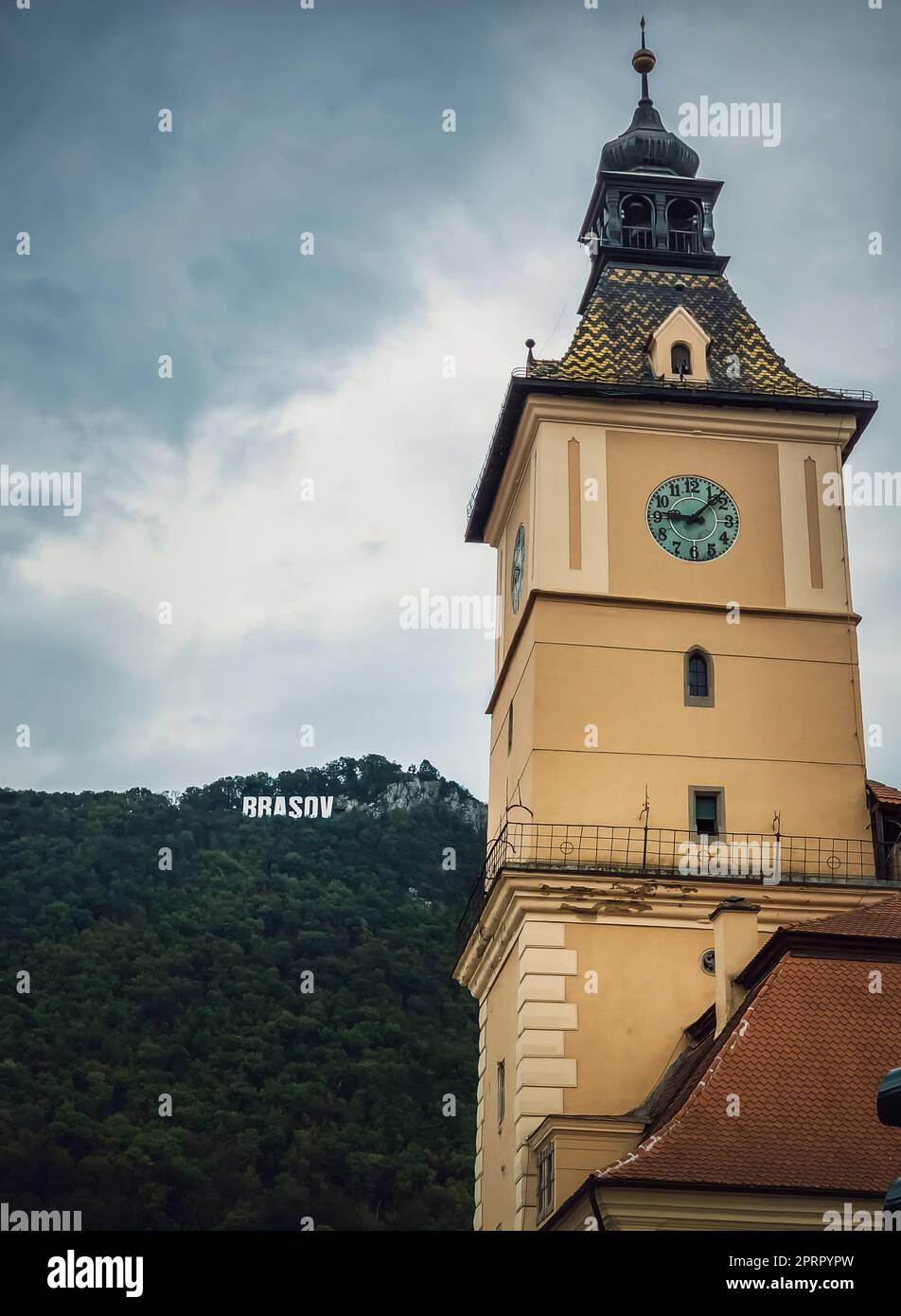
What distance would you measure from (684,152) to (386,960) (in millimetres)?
30691

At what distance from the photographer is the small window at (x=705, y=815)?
1099 inches

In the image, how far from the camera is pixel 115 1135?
5516cm

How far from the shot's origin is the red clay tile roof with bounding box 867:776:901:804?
28.1 m

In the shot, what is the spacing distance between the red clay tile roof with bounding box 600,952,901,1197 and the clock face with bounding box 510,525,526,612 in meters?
10.4

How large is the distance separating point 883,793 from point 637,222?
40.4 ft

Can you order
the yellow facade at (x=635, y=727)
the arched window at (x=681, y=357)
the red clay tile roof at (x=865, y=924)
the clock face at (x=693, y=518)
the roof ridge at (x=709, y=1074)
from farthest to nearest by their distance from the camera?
the arched window at (x=681, y=357) < the clock face at (x=693, y=518) < the yellow facade at (x=635, y=727) < the red clay tile roof at (x=865, y=924) < the roof ridge at (x=709, y=1074)

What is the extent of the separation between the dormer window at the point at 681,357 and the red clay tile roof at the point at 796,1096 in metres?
12.2

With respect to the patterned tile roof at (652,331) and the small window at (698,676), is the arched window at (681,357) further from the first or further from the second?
the small window at (698,676)

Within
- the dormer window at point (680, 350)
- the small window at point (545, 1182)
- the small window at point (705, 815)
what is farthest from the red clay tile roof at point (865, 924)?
the dormer window at point (680, 350)

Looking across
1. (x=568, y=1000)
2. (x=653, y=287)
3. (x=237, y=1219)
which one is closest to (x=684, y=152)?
(x=653, y=287)

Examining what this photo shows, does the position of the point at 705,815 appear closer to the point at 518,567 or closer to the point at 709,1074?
the point at 518,567

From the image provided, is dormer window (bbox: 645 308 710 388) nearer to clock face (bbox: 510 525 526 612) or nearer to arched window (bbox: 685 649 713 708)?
clock face (bbox: 510 525 526 612)

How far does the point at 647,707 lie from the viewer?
28.7m
